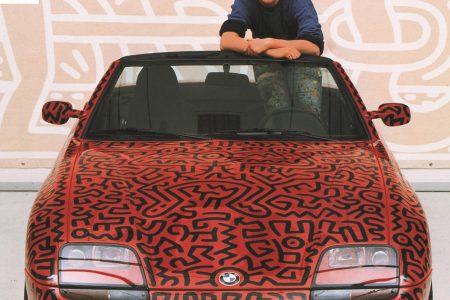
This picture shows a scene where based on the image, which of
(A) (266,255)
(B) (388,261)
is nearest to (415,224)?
(B) (388,261)

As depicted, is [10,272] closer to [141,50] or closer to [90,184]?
[90,184]

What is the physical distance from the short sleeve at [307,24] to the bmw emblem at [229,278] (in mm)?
2223

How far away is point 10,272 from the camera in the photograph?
17.9ft

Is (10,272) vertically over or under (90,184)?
under

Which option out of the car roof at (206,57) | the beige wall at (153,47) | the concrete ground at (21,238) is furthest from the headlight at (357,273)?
the beige wall at (153,47)

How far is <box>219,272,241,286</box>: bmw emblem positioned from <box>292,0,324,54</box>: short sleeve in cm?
222

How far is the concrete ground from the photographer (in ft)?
17.0

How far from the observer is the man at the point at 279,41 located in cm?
446

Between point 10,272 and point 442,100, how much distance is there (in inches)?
185

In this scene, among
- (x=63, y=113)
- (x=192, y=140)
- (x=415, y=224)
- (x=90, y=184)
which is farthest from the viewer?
(x=63, y=113)

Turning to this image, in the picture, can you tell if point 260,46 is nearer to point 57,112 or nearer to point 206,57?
point 206,57

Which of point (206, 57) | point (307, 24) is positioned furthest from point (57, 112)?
point (307, 24)

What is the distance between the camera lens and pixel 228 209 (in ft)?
10.7

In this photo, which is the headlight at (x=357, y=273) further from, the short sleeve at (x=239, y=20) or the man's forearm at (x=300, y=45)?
the short sleeve at (x=239, y=20)
